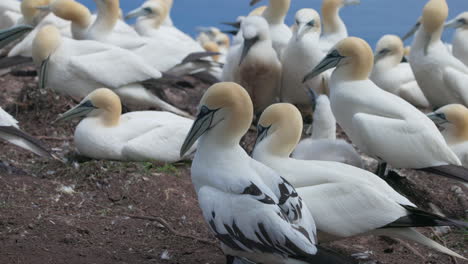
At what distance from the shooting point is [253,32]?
755 cm

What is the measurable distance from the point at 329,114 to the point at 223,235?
8.45ft

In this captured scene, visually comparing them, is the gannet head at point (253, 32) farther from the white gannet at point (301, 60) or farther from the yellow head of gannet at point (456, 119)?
the yellow head of gannet at point (456, 119)

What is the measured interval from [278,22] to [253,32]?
3.64 ft

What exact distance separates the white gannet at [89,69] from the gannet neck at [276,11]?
1.38 metres

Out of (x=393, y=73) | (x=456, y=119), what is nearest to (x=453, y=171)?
(x=456, y=119)

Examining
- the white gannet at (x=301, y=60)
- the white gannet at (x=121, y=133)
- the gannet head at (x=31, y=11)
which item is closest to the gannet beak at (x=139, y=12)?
the gannet head at (x=31, y=11)

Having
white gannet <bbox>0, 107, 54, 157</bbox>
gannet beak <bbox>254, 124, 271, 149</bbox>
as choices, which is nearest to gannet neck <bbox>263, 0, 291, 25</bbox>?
white gannet <bbox>0, 107, 54, 157</bbox>

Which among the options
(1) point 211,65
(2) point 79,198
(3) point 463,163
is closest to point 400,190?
(3) point 463,163

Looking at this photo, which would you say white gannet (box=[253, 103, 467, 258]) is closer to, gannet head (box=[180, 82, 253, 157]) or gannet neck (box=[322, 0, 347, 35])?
gannet head (box=[180, 82, 253, 157])

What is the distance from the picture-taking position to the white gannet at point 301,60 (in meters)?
7.70

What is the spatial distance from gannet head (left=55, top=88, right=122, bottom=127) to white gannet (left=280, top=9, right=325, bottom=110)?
79.2 inches

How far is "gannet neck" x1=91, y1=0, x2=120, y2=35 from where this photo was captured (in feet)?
28.9

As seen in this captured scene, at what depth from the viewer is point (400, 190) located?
19.8 feet

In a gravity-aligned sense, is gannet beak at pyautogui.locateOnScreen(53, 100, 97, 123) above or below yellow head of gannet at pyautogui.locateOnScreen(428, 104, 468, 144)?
below
